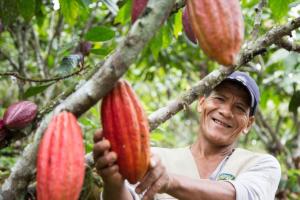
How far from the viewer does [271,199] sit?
2164mm

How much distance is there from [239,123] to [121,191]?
1139mm

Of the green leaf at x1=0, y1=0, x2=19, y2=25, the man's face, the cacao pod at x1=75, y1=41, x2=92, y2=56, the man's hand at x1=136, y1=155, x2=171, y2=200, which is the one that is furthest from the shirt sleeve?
the green leaf at x1=0, y1=0, x2=19, y2=25

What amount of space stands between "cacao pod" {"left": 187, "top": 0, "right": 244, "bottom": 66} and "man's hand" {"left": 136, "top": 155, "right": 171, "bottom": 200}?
1.04ft

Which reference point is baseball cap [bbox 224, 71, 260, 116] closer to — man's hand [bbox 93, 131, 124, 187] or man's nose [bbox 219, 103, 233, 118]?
man's nose [bbox 219, 103, 233, 118]

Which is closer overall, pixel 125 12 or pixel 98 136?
pixel 98 136

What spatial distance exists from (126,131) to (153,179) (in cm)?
27

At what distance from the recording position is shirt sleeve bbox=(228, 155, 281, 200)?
1913mm

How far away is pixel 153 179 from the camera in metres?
1.22

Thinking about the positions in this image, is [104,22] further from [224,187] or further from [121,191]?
[121,191]

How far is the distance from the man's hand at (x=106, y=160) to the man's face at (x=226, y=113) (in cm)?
125

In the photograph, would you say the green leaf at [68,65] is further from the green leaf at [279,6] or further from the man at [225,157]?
the green leaf at [279,6]

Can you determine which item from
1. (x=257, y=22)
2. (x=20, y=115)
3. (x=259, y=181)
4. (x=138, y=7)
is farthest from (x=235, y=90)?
(x=138, y=7)

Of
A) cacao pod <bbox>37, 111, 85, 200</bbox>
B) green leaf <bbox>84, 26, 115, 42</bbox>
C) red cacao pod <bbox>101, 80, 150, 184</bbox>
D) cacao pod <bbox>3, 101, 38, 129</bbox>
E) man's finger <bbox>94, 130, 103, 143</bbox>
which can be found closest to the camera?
cacao pod <bbox>37, 111, 85, 200</bbox>

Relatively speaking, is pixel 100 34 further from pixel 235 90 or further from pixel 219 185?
pixel 235 90
